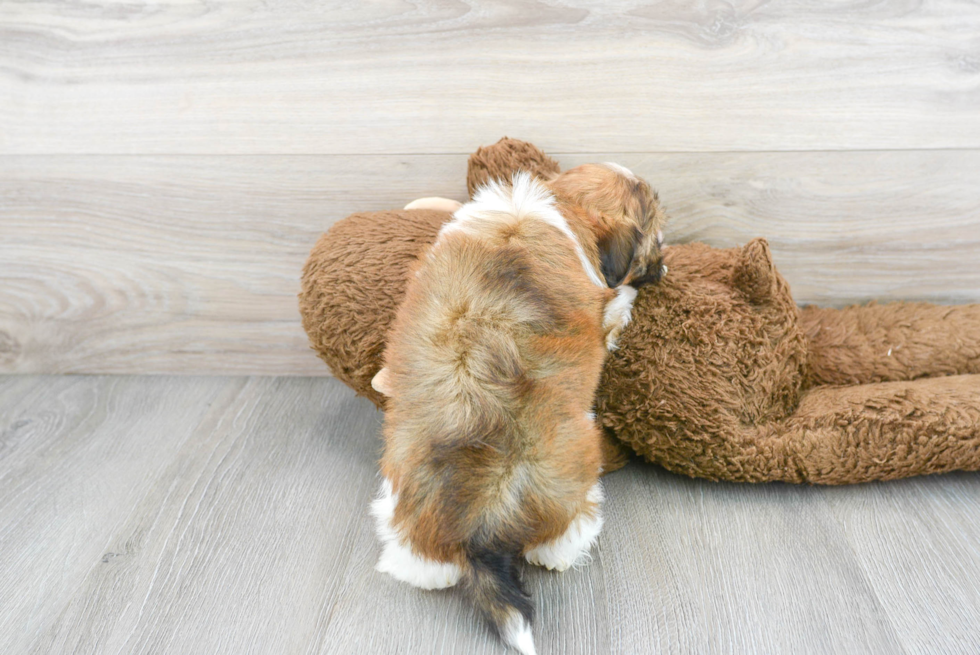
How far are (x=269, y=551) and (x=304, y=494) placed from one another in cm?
16

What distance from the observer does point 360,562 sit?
3.94ft

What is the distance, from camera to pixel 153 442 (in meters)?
1.56

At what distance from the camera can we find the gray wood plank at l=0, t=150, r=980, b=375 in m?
1.52

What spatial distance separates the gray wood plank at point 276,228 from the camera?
4.98 feet

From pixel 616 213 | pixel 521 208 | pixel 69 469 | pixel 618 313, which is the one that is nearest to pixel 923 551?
pixel 618 313

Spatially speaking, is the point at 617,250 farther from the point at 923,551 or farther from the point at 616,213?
the point at 923,551

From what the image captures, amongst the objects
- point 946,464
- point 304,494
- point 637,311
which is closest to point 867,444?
point 946,464

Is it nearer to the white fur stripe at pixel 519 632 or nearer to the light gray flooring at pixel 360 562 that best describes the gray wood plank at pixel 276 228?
the light gray flooring at pixel 360 562

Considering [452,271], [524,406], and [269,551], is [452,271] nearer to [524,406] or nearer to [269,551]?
[524,406]

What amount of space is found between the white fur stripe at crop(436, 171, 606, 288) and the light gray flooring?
510 mm

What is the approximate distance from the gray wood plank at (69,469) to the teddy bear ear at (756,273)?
1.24 metres

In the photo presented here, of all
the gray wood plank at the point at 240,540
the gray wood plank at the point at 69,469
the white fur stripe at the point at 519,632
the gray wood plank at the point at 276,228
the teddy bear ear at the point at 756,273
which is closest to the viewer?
the white fur stripe at the point at 519,632

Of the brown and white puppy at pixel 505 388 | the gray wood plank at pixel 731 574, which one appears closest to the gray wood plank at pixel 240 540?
the brown and white puppy at pixel 505 388

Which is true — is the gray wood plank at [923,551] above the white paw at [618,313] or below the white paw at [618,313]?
below
